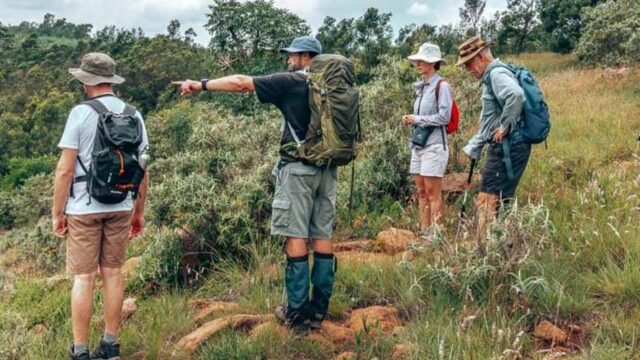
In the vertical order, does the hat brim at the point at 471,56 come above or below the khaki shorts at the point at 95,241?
above

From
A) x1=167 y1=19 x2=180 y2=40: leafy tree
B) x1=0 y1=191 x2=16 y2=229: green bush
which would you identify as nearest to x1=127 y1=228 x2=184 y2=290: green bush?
x1=0 y1=191 x2=16 y2=229: green bush

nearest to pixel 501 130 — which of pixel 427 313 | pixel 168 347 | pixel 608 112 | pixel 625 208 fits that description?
pixel 625 208

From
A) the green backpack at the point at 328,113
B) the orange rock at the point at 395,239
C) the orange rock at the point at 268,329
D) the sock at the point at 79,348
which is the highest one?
the green backpack at the point at 328,113

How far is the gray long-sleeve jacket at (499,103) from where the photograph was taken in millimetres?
4305

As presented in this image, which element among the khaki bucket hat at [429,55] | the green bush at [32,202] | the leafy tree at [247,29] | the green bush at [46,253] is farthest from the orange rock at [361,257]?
the green bush at [32,202]

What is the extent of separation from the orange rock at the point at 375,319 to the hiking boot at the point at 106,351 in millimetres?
1433

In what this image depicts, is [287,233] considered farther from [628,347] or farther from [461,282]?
[628,347]

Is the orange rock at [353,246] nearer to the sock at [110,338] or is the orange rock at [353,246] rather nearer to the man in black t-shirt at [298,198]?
the man in black t-shirt at [298,198]

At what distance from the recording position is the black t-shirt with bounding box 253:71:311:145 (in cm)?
361

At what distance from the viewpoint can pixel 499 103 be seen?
4.45m

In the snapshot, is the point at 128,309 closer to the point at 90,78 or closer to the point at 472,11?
the point at 90,78

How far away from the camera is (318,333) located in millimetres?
3805

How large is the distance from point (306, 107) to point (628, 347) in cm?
215

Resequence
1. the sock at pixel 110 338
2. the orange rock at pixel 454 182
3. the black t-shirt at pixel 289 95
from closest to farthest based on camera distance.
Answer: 1. the black t-shirt at pixel 289 95
2. the sock at pixel 110 338
3. the orange rock at pixel 454 182
